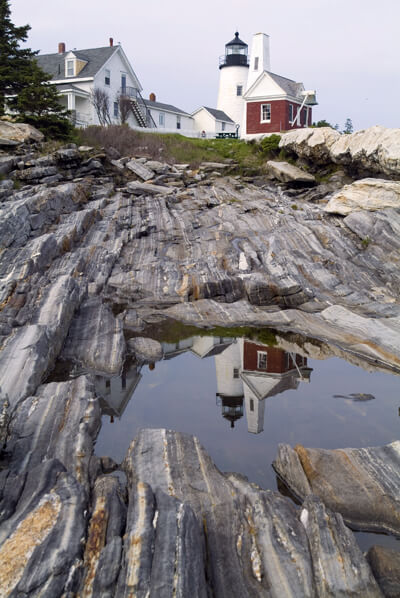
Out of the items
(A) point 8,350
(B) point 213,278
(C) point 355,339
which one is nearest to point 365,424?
(C) point 355,339

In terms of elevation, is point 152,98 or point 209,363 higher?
point 152,98

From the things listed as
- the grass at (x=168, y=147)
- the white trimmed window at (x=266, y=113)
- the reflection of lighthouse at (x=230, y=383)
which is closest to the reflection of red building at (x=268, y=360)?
the reflection of lighthouse at (x=230, y=383)

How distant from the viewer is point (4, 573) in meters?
5.49

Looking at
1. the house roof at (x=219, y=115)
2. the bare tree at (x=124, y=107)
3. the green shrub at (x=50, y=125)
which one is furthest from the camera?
the house roof at (x=219, y=115)

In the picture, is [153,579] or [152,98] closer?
[153,579]

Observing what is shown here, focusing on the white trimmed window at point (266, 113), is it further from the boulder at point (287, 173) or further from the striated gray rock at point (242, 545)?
the striated gray rock at point (242, 545)

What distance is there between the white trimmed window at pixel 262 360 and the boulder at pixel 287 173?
64.7ft

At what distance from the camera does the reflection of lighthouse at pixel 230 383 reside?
1190 centimetres

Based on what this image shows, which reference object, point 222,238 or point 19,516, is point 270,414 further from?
point 222,238

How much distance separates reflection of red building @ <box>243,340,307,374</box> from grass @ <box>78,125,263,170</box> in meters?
23.6

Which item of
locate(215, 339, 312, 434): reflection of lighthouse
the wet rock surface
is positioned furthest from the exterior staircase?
locate(215, 339, 312, 434): reflection of lighthouse

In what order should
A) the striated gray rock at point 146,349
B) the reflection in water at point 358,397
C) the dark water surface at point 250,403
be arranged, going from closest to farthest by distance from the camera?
the dark water surface at point 250,403 → the reflection in water at point 358,397 → the striated gray rock at point 146,349

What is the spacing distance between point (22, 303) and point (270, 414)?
8.42m

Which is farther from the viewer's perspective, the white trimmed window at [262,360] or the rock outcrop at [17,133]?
the rock outcrop at [17,133]
